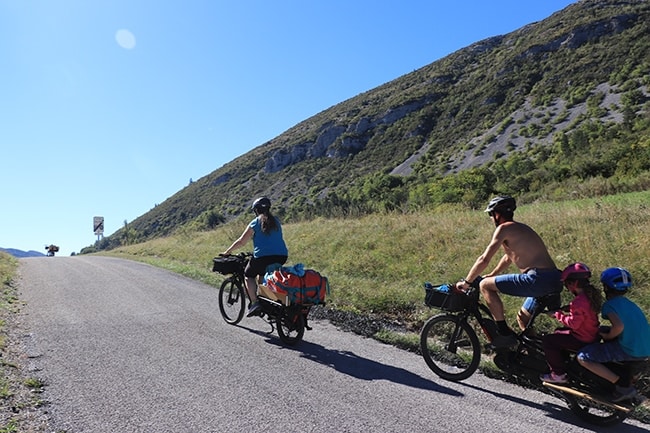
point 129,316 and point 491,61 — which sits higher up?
point 491,61

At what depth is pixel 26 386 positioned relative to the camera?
495 cm

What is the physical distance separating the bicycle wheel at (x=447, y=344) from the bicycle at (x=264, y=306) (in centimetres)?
196

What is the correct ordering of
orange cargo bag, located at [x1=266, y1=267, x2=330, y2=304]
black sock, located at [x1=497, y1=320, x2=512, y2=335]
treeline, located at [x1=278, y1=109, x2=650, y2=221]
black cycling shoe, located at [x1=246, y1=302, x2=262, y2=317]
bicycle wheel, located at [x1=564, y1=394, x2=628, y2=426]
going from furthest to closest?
treeline, located at [x1=278, y1=109, x2=650, y2=221]
black cycling shoe, located at [x1=246, y1=302, x2=262, y2=317]
orange cargo bag, located at [x1=266, y1=267, x2=330, y2=304]
black sock, located at [x1=497, y1=320, x2=512, y2=335]
bicycle wheel, located at [x1=564, y1=394, x2=628, y2=426]

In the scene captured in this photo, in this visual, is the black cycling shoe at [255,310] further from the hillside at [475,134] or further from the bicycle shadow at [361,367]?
the hillside at [475,134]

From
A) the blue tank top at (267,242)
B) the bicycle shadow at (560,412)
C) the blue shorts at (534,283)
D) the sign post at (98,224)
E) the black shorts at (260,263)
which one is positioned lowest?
the bicycle shadow at (560,412)

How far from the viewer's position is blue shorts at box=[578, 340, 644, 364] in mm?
4219

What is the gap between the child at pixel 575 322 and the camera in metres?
4.45

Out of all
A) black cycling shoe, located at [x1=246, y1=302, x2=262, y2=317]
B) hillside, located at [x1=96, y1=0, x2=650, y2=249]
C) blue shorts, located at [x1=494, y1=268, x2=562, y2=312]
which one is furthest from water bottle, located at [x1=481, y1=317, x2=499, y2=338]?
hillside, located at [x1=96, y1=0, x2=650, y2=249]

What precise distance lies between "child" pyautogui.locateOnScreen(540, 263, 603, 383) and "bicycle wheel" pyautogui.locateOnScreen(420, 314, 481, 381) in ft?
3.45

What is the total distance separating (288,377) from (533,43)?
9996cm

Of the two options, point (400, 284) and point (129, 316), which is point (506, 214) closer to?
point (400, 284)

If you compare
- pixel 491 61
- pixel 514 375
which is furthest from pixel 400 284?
pixel 491 61

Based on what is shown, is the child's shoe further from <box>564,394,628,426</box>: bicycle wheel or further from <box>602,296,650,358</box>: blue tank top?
<box>602,296,650,358</box>: blue tank top

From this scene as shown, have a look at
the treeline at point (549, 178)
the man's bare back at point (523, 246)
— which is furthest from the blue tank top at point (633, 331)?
the treeline at point (549, 178)
